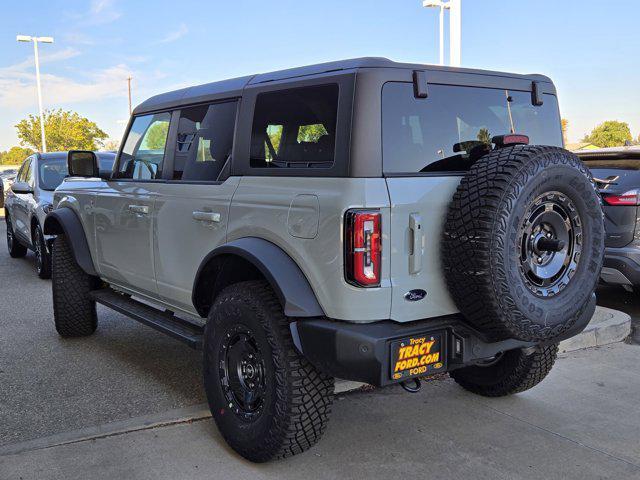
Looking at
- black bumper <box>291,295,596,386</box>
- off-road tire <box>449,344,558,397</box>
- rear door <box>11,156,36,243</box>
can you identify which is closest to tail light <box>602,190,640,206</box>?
off-road tire <box>449,344,558,397</box>

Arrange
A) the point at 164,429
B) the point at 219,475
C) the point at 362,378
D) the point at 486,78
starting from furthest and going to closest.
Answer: the point at 164,429 < the point at 486,78 < the point at 219,475 < the point at 362,378

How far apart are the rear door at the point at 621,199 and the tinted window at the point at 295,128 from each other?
398cm

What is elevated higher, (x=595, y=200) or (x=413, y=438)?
(x=595, y=200)

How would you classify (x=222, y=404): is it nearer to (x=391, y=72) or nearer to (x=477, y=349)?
(x=477, y=349)

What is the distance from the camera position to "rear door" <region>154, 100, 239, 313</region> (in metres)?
3.54

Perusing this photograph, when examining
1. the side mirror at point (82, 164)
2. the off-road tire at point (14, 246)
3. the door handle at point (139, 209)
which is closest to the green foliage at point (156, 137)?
the door handle at point (139, 209)

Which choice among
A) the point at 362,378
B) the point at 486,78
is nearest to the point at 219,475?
the point at 362,378

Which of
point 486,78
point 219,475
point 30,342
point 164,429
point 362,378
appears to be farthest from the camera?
point 30,342

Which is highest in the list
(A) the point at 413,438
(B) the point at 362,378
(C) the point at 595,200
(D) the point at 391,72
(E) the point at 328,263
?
(D) the point at 391,72

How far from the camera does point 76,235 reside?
5180 mm

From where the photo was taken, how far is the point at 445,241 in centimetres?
283

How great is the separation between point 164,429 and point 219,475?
2.16 ft

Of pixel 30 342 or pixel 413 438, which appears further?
pixel 30 342

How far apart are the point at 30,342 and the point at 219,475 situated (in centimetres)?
303
